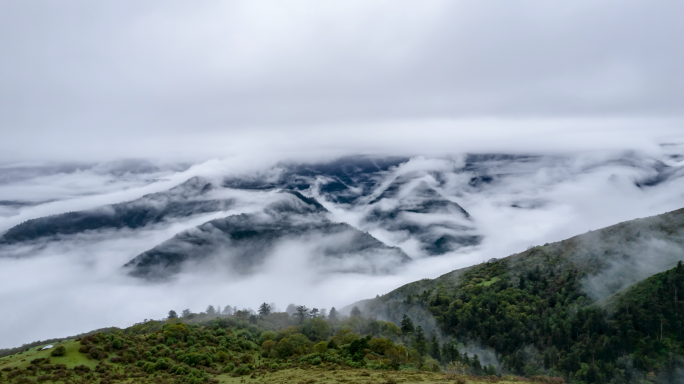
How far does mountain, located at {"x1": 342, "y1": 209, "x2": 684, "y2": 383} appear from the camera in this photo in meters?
92.4

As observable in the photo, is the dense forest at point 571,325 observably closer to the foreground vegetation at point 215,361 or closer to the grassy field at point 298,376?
the foreground vegetation at point 215,361

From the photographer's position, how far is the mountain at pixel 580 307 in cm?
9244

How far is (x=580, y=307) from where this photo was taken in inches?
4724

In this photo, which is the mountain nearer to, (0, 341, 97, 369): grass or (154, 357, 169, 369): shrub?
(154, 357, 169, 369): shrub

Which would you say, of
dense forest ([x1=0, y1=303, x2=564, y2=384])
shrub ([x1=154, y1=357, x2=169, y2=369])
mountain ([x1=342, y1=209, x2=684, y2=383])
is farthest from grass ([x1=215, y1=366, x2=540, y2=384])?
mountain ([x1=342, y1=209, x2=684, y2=383])

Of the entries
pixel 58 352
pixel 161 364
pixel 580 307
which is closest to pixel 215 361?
pixel 161 364

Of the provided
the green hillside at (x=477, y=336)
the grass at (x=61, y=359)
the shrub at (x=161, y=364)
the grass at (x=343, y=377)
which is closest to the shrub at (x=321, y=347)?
the green hillside at (x=477, y=336)

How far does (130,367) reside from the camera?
52.9 metres

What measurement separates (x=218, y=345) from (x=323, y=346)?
66.9 feet

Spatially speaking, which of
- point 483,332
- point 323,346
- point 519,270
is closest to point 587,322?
point 483,332

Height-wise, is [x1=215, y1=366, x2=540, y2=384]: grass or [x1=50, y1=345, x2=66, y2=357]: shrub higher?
[x1=50, y1=345, x2=66, y2=357]: shrub

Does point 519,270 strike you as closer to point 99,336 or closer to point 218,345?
point 218,345

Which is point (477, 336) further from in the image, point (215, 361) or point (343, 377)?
point (215, 361)

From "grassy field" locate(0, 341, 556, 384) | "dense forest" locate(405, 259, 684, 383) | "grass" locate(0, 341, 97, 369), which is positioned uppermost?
"grass" locate(0, 341, 97, 369)
